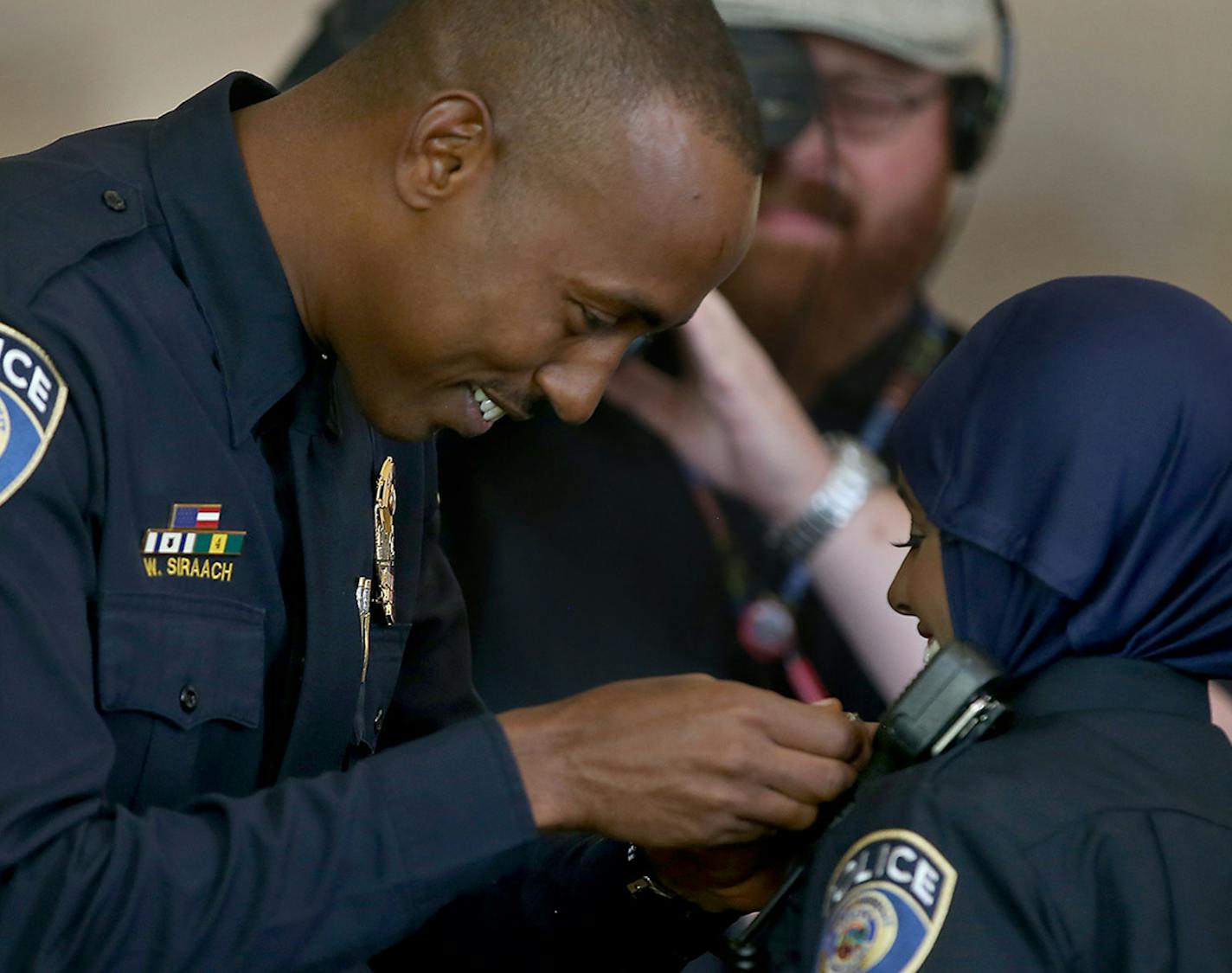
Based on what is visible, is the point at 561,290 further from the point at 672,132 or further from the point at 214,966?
the point at 214,966

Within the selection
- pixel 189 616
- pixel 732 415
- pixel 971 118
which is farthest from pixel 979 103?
pixel 189 616

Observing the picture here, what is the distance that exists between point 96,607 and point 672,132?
59 centimetres

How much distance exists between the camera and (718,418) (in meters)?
2.54

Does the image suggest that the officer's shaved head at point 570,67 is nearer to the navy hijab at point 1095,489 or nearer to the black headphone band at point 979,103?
the navy hijab at point 1095,489

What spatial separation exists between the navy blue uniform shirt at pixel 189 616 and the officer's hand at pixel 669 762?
1.3 inches

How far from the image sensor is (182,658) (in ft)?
4.35

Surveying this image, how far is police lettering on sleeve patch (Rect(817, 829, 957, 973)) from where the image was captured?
1107 mm

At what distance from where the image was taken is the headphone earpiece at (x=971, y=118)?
2498 mm

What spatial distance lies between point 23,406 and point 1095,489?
833mm

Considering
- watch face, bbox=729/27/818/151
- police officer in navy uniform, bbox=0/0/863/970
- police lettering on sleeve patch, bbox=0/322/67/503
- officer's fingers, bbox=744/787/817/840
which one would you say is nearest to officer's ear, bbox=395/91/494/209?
police officer in navy uniform, bbox=0/0/863/970

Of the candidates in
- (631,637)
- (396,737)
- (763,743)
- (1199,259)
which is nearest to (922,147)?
(1199,259)

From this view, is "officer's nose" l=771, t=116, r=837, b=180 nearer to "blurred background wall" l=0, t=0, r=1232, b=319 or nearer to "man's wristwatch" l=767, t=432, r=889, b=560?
"blurred background wall" l=0, t=0, r=1232, b=319

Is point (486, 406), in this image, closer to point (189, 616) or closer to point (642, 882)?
point (189, 616)

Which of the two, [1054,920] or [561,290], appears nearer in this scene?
[1054,920]
